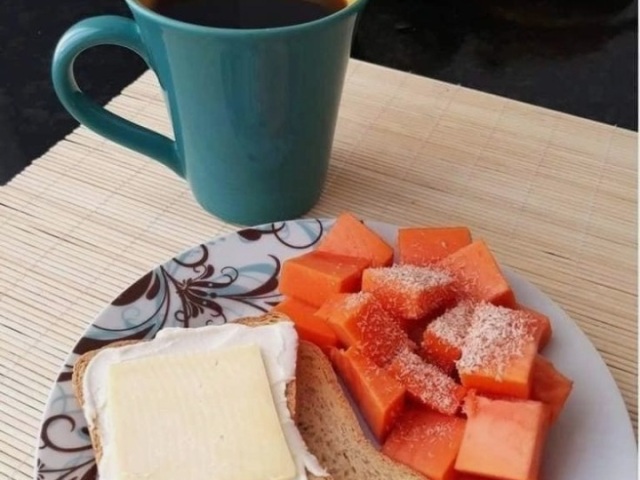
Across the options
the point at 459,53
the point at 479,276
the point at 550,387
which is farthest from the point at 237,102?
the point at 459,53

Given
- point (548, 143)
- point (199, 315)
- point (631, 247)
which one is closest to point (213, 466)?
point (199, 315)

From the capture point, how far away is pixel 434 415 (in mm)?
763

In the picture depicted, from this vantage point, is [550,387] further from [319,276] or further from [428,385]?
[319,276]

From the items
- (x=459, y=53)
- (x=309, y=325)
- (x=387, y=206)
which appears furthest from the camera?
(x=459, y=53)

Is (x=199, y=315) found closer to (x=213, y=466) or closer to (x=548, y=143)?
(x=213, y=466)

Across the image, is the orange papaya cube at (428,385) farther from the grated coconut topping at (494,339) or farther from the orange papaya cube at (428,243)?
the orange papaya cube at (428,243)

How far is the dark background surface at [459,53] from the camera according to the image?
1.35 m

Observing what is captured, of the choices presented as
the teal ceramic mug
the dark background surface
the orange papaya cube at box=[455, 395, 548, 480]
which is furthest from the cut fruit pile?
the dark background surface

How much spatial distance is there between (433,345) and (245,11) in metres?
0.41

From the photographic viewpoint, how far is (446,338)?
78 cm

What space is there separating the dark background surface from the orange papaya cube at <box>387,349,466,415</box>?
2.36 ft

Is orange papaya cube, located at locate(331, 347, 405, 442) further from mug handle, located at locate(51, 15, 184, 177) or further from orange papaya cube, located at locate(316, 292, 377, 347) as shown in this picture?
mug handle, located at locate(51, 15, 184, 177)

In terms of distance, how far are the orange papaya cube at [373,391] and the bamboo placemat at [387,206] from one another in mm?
255

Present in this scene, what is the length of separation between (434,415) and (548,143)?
0.53 metres
